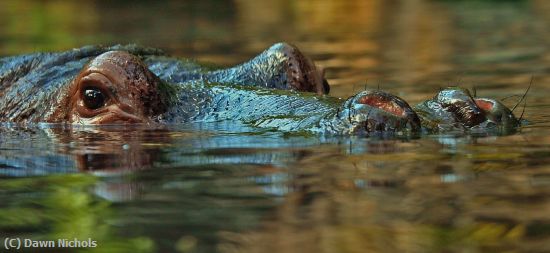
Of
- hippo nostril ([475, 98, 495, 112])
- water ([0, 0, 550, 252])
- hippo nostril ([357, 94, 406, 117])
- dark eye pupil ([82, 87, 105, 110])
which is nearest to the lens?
water ([0, 0, 550, 252])

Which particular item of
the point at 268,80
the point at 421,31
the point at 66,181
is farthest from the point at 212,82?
the point at 421,31

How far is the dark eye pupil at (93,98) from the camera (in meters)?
5.88

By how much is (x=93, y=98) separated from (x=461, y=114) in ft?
6.89

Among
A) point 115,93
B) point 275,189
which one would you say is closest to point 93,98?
point 115,93

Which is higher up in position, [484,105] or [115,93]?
[115,93]

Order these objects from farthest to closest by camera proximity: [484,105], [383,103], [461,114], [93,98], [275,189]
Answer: [93,98], [484,105], [461,114], [383,103], [275,189]

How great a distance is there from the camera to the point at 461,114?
5.02 m

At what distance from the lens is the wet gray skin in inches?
196

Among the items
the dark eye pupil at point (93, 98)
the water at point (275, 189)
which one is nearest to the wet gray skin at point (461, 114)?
the water at point (275, 189)

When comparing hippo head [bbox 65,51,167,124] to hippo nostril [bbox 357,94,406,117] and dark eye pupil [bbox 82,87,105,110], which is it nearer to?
dark eye pupil [bbox 82,87,105,110]

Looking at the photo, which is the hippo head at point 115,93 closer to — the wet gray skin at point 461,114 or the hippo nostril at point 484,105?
the wet gray skin at point 461,114

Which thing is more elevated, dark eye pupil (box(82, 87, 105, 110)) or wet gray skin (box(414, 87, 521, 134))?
dark eye pupil (box(82, 87, 105, 110))

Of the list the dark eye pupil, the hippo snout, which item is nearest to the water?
the hippo snout

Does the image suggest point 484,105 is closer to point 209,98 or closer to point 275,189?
point 209,98
